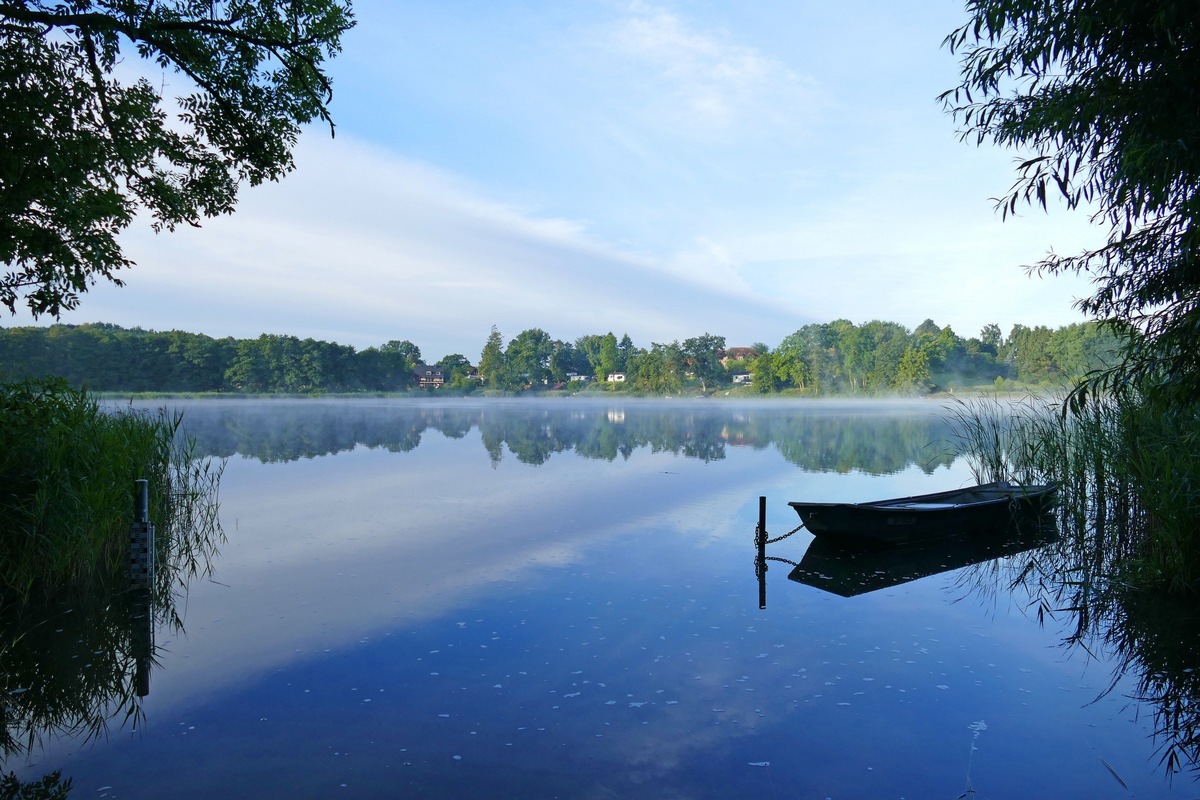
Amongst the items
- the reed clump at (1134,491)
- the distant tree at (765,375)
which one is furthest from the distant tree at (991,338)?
the reed clump at (1134,491)

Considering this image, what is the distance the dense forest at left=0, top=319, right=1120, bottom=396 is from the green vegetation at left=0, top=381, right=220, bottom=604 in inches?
1818

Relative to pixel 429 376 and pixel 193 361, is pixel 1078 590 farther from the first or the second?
pixel 429 376

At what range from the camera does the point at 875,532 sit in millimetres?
8609

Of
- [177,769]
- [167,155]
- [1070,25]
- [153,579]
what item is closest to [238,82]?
[167,155]

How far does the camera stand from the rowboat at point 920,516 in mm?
8406

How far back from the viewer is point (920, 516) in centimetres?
887

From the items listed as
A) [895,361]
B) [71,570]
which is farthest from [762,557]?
[895,361]

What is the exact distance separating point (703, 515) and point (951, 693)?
6.70 metres

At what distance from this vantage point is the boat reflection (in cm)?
761

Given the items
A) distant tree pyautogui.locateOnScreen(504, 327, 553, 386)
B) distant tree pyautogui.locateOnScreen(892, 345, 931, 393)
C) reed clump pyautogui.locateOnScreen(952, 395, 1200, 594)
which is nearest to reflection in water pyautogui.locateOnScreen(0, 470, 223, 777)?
reed clump pyautogui.locateOnScreen(952, 395, 1200, 594)

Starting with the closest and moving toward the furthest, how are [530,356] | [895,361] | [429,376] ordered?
[895,361]
[530,356]
[429,376]

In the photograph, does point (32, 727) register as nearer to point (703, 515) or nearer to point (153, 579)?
point (153, 579)

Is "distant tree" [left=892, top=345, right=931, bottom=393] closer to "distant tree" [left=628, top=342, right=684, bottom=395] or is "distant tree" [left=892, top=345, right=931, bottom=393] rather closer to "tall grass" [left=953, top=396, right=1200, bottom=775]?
"distant tree" [left=628, top=342, right=684, bottom=395]

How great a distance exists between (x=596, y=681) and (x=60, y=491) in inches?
211
